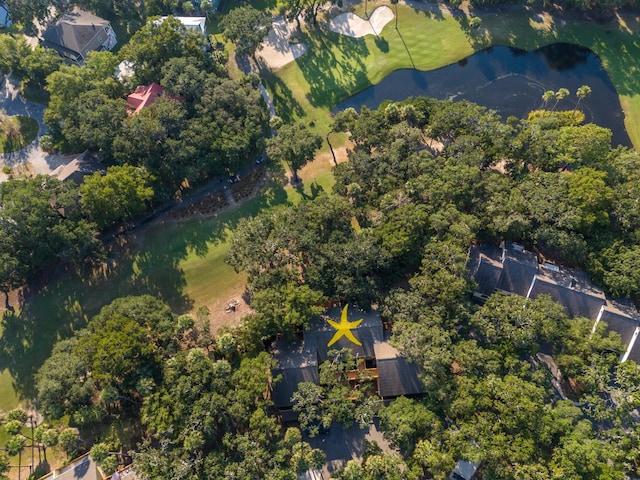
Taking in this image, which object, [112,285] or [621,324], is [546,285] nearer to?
[621,324]

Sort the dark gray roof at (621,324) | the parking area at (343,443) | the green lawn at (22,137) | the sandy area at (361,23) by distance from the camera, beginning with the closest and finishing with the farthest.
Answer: the parking area at (343,443)
the dark gray roof at (621,324)
the green lawn at (22,137)
the sandy area at (361,23)

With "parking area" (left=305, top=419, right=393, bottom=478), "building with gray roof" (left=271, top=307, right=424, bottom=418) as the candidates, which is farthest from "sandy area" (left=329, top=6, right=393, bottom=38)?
"parking area" (left=305, top=419, right=393, bottom=478)

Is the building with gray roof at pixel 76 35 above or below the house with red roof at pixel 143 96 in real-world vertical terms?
above

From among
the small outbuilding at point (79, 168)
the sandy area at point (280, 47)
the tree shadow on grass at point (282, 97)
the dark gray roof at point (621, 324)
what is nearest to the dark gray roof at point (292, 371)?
the dark gray roof at point (621, 324)

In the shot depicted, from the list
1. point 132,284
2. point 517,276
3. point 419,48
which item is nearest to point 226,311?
point 132,284

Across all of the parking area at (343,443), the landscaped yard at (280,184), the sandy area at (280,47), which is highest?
the sandy area at (280,47)

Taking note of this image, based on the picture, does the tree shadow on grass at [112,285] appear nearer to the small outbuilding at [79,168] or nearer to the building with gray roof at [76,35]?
the small outbuilding at [79,168]

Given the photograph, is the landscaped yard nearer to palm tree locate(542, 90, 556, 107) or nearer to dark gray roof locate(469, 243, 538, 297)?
palm tree locate(542, 90, 556, 107)

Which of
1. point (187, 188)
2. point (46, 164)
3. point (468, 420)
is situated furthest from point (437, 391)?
point (46, 164)
